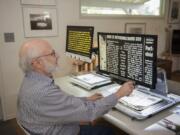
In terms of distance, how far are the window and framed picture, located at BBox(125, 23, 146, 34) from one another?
0.65 feet

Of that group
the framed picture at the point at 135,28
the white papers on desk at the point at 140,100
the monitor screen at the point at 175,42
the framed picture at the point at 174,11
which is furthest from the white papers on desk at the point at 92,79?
the framed picture at the point at 174,11

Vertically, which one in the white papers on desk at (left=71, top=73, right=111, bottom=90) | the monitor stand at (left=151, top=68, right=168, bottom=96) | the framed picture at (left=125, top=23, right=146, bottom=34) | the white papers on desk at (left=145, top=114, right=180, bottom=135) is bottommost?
the white papers on desk at (left=145, top=114, right=180, bottom=135)

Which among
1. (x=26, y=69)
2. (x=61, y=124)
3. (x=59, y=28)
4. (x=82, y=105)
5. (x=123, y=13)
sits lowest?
(x=61, y=124)

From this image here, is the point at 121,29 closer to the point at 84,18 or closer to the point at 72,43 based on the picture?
the point at 84,18

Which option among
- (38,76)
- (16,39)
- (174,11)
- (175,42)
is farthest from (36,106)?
(174,11)

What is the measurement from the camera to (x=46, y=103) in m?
1.05

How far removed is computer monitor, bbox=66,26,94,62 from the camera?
175cm

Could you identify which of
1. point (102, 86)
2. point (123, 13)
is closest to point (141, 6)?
point (123, 13)

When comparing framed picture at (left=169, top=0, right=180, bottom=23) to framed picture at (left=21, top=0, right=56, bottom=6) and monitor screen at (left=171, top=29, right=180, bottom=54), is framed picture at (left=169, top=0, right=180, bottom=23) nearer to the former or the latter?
monitor screen at (left=171, top=29, right=180, bottom=54)

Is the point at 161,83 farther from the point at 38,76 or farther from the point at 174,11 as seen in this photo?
the point at 174,11

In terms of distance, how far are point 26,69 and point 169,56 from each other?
152 inches

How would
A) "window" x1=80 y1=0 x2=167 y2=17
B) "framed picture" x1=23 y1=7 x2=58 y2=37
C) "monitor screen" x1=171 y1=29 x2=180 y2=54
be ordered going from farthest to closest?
"monitor screen" x1=171 y1=29 x2=180 y2=54, "window" x1=80 y1=0 x2=167 y2=17, "framed picture" x1=23 y1=7 x2=58 y2=37

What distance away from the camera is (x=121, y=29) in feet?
12.1

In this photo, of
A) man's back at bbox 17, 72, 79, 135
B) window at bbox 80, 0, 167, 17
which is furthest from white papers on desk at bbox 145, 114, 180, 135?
window at bbox 80, 0, 167, 17
